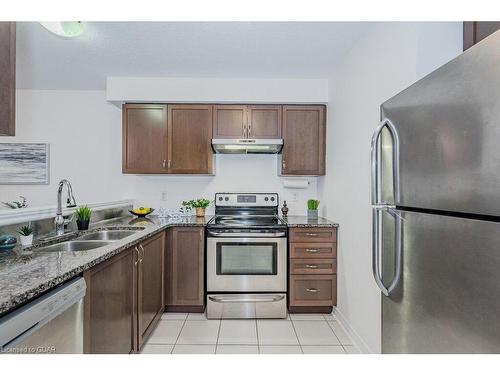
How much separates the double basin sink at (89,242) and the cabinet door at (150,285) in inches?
10.0

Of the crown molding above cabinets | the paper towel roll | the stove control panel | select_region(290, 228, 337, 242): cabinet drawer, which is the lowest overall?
select_region(290, 228, 337, 242): cabinet drawer

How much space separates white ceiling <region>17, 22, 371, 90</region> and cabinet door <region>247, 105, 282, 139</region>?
13.7 inches

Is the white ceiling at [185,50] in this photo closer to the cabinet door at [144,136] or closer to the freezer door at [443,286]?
the cabinet door at [144,136]

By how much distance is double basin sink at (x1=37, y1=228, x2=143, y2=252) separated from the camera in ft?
6.06

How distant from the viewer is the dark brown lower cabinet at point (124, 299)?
135 cm

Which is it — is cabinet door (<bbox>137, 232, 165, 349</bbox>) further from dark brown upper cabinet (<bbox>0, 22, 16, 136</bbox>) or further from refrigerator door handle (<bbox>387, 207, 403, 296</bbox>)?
refrigerator door handle (<bbox>387, 207, 403, 296</bbox>)

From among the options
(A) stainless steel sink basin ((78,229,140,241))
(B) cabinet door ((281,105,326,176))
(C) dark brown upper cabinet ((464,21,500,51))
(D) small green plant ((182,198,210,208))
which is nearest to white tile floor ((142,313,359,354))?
(A) stainless steel sink basin ((78,229,140,241))

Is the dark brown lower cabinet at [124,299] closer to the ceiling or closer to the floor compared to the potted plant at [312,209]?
closer to the floor

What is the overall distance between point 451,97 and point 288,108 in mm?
2476

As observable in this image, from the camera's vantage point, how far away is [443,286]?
837 millimetres

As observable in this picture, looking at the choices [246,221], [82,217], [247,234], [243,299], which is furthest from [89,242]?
[246,221]

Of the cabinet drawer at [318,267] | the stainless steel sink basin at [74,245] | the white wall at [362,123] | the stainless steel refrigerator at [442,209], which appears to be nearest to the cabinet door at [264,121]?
the white wall at [362,123]

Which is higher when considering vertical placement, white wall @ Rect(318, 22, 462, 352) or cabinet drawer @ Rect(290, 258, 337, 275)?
white wall @ Rect(318, 22, 462, 352)
